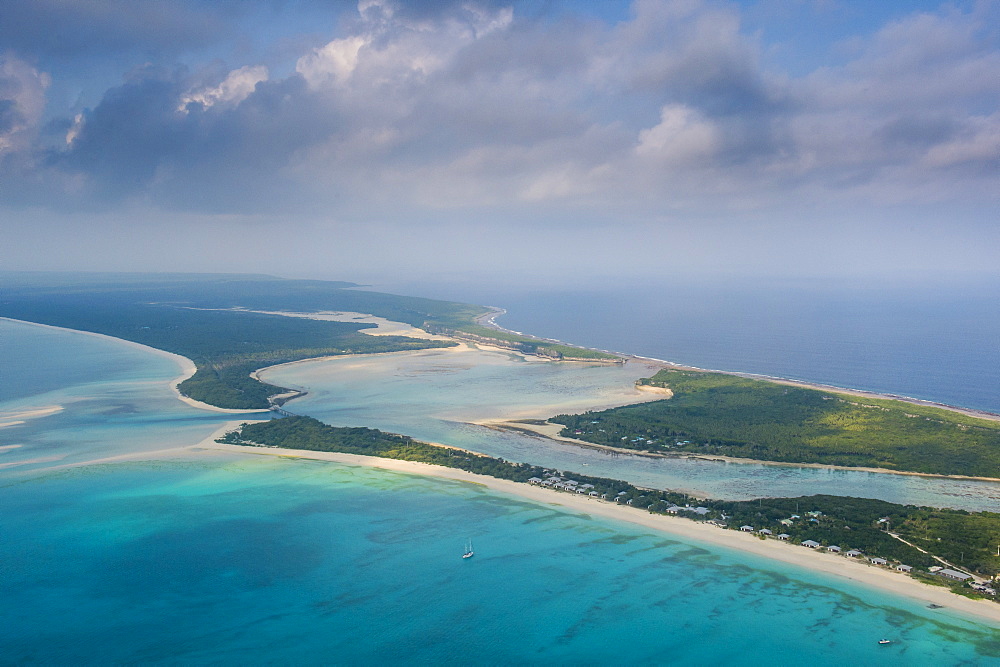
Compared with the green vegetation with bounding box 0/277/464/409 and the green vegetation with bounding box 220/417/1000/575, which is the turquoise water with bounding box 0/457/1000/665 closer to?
the green vegetation with bounding box 220/417/1000/575

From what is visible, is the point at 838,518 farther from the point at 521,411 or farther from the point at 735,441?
the point at 521,411

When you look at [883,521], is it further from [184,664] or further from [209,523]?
[209,523]

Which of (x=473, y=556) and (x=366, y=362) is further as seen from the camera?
(x=366, y=362)

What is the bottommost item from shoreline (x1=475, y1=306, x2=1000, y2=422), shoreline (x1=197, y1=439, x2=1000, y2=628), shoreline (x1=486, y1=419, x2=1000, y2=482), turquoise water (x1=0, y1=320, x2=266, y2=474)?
turquoise water (x1=0, y1=320, x2=266, y2=474)

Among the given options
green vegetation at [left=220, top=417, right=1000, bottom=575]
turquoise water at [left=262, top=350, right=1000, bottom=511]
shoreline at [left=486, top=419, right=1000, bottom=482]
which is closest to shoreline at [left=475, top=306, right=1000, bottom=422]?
turquoise water at [left=262, top=350, right=1000, bottom=511]

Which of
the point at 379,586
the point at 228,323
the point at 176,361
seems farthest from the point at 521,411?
the point at 228,323

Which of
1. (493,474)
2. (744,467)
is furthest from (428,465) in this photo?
(744,467)

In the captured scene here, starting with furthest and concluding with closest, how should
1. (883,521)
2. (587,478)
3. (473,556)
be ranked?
(587,478)
(883,521)
(473,556)
